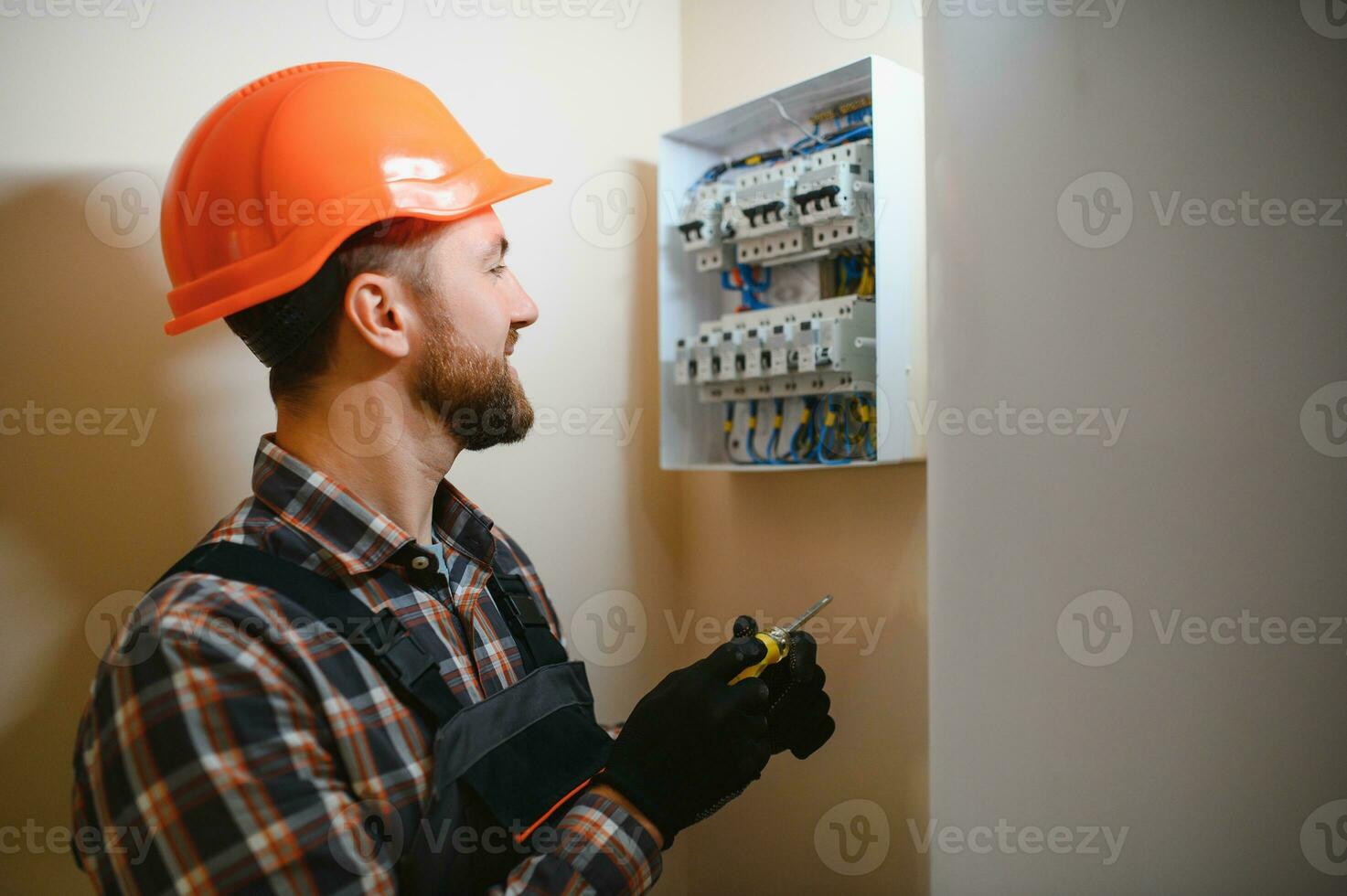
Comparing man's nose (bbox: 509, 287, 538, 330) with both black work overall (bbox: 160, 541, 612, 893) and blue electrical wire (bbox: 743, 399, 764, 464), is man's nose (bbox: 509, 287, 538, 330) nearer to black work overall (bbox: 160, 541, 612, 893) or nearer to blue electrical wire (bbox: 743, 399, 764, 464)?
black work overall (bbox: 160, 541, 612, 893)

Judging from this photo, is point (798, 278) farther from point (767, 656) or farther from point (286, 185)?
point (286, 185)

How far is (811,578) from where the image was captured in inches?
68.8

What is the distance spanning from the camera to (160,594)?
3.03 feet

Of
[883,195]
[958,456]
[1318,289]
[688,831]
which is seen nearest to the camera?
[1318,289]

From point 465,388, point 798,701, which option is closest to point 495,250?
point 465,388

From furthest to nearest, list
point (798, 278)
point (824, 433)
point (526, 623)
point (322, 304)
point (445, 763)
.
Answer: point (798, 278) < point (824, 433) < point (526, 623) < point (322, 304) < point (445, 763)

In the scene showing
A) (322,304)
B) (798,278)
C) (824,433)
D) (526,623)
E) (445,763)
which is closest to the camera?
(445,763)

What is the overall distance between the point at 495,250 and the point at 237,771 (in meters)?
0.64

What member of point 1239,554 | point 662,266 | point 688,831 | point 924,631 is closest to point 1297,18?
point 1239,554

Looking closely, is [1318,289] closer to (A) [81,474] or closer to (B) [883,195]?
(B) [883,195]

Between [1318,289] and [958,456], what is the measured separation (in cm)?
37

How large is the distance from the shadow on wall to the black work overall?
0.38 metres

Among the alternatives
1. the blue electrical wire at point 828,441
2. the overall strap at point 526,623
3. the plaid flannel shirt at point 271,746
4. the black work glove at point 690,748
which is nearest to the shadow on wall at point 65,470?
the plaid flannel shirt at point 271,746

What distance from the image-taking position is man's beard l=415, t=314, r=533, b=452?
1115 mm
